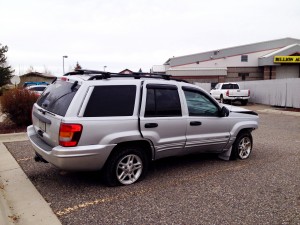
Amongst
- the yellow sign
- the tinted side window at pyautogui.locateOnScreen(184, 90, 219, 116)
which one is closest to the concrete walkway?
the tinted side window at pyautogui.locateOnScreen(184, 90, 219, 116)

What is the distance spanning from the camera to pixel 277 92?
22938 millimetres

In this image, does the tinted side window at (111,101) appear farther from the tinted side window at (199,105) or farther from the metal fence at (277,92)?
the metal fence at (277,92)

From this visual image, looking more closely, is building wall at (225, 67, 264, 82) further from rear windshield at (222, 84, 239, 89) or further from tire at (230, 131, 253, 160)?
tire at (230, 131, 253, 160)

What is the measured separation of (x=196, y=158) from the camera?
6824 mm

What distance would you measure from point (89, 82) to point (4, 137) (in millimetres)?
5797

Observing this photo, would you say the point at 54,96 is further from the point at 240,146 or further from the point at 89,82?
the point at 240,146

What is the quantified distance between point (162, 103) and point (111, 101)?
→ 0.97 m

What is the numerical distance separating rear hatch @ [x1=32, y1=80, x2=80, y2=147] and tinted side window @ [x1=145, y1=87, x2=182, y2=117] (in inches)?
47.9

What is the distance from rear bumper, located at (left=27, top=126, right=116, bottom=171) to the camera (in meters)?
Answer: 4.44

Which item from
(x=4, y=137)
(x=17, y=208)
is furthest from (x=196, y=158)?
(x=4, y=137)

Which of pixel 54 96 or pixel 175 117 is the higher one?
pixel 54 96

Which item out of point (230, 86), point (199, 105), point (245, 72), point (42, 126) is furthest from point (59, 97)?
point (245, 72)

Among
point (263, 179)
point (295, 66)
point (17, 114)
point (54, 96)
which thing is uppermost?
point (295, 66)

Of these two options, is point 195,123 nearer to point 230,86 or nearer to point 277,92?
point 277,92
